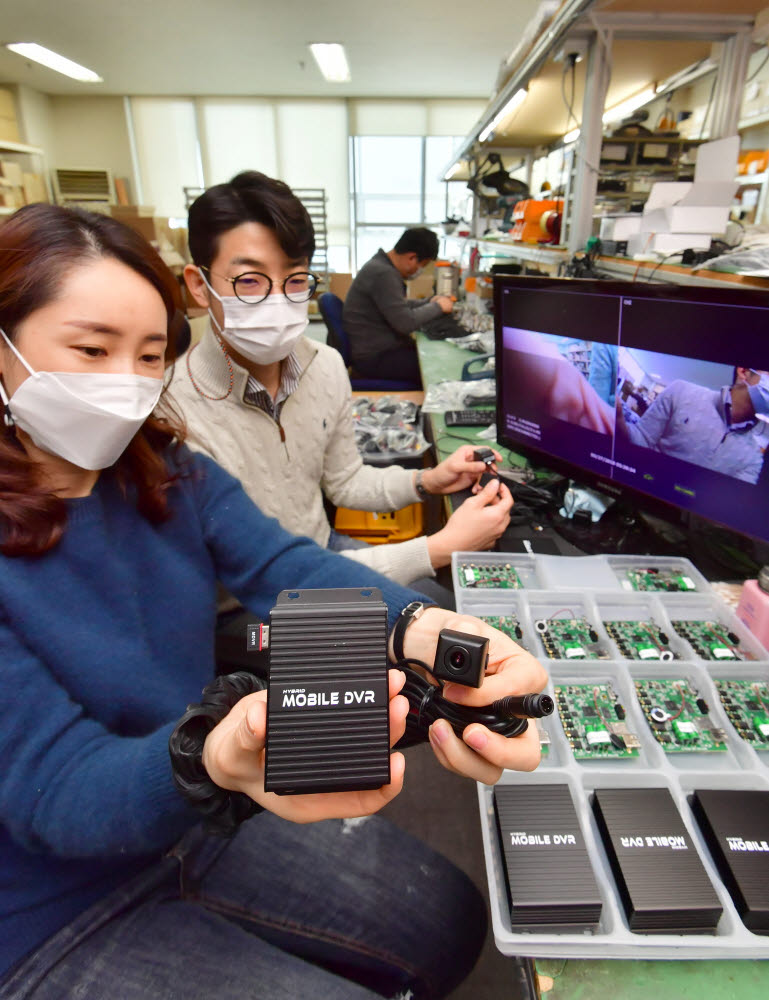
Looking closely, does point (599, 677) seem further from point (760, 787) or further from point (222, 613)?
point (222, 613)

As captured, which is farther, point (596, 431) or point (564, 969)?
point (596, 431)

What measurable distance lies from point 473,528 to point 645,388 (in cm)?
46

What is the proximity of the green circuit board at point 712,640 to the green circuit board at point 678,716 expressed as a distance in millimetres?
77

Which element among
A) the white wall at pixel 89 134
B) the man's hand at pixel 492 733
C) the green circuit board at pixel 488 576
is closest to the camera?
the man's hand at pixel 492 733

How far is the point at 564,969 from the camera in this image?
0.57 m

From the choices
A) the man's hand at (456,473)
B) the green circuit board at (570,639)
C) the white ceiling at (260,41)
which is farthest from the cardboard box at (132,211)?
the green circuit board at (570,639)

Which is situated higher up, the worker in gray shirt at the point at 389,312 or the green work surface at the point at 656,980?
the worker in gray shirt at the point at 389,312

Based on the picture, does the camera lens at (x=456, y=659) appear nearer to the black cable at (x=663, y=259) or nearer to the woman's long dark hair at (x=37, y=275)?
the woman's long dark hair at (x=37, y=275)

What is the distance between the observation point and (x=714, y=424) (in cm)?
107

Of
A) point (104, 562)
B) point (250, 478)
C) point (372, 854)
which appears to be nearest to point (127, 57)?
point (250, 478)

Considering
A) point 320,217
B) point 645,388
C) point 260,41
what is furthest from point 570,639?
point 320,217

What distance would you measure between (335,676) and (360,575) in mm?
546

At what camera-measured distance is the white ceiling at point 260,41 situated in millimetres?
4730

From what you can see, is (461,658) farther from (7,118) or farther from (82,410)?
(7,118)
